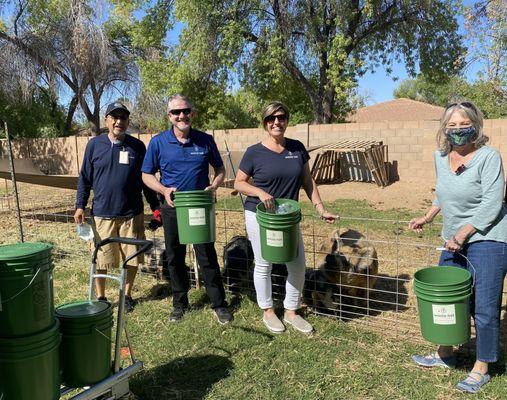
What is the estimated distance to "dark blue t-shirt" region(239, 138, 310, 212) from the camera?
335 centimetres

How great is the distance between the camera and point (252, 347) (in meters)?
3.34

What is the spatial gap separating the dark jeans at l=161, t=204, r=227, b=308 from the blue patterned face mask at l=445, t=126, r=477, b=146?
1.91m

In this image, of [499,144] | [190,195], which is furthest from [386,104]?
[190,195]

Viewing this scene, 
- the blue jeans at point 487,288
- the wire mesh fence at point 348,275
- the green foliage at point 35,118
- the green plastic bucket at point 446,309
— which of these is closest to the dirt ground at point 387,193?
the wire mesh fence at point 348,275

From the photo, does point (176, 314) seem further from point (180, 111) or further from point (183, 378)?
point (180, 111)

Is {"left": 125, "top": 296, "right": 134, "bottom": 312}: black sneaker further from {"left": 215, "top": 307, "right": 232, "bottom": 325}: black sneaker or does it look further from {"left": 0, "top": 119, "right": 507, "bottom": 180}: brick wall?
{"left": 0, "top": 119, "right": 507, "bottom": 180}: brick wall

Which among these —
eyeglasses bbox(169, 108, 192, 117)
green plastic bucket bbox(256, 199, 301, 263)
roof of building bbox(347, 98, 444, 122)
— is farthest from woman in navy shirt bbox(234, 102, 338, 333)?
roof of building bbox(347, 98, 444, 122)

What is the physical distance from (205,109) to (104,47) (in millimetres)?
4786

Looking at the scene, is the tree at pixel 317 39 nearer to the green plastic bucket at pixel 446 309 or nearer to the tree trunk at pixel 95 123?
the tree trunk at pixel 95 123

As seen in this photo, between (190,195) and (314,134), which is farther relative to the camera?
(314,134)

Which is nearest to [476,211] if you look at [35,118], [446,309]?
[446,309]

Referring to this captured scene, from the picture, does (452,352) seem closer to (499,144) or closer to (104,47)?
(499,144)

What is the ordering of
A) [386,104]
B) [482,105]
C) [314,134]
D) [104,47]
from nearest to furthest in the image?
[314,134]
[104,47]
[482,105]
[386,104]

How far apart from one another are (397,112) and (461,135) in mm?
48874
